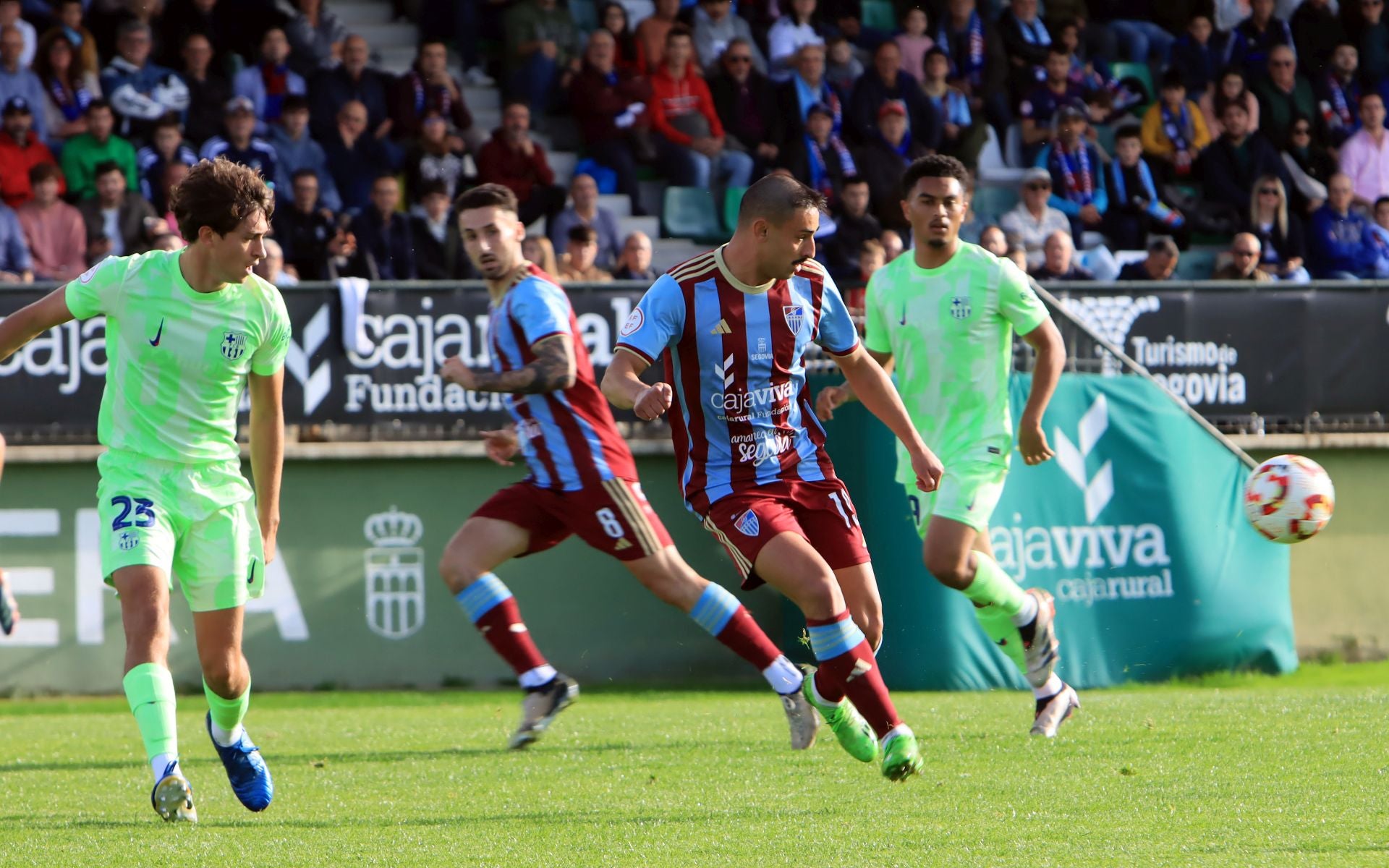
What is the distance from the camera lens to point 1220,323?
37.5 feet

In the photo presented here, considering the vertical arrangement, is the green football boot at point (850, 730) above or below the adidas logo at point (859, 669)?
below

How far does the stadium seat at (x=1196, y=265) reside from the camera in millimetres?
14203

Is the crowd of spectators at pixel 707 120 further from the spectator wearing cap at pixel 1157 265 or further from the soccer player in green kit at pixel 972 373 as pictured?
the soccer player in green kit at pixel 972 373

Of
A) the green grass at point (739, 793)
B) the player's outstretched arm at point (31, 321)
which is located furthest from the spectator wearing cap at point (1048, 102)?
the player's outstretched arm at point (31, 321)

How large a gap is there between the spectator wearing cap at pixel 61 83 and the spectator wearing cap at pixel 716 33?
16.3ft

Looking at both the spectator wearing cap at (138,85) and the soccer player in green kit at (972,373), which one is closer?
the soccer player in green kit at (972,373)

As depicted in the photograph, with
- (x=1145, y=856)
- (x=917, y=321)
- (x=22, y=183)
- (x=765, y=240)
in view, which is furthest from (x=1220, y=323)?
(x=22, y=183)

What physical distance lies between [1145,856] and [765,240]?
93.6 inches

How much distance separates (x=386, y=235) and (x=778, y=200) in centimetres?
692

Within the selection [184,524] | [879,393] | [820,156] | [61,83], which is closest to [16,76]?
[61,83]

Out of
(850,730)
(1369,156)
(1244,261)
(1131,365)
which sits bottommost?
(850,730)

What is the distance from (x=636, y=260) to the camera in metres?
11.8

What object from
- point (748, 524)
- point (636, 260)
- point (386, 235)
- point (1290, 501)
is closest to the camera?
point (748, 524)

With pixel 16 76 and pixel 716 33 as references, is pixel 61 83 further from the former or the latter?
pixel 716 33
